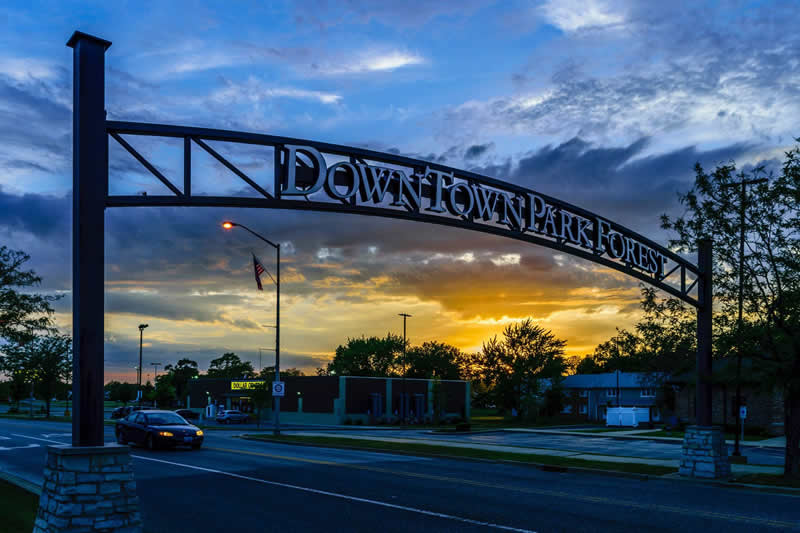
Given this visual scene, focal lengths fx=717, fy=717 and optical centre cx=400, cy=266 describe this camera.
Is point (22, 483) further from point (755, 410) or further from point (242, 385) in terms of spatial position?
point (242, 385)

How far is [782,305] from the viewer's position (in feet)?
70.2

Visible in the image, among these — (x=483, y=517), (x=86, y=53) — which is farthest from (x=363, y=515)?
(x=86, y=53)

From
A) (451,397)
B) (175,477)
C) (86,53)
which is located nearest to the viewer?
(86,53)

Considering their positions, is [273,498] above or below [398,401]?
above

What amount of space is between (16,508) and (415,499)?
807 centimetres

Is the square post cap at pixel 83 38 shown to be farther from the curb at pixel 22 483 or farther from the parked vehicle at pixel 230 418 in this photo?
the parked vehicle at pixel 230 418

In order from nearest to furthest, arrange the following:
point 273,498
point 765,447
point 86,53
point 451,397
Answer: point 86,53 → point 273,498 → point 765,447 → point 451,397

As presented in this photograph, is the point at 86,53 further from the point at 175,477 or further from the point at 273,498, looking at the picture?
the point at 175,477

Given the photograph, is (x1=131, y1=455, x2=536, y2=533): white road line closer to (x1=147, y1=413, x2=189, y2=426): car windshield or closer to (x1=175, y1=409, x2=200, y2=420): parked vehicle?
(x1=147, y1=413, x2=189, y2=426): car windshield

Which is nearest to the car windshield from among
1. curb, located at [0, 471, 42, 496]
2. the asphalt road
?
the asphalt road

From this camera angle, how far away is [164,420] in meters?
28.3

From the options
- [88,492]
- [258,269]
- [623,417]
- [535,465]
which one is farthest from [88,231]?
[623,417]

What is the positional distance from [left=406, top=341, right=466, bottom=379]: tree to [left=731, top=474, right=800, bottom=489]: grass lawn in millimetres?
91470

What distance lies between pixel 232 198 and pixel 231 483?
8.23 m
